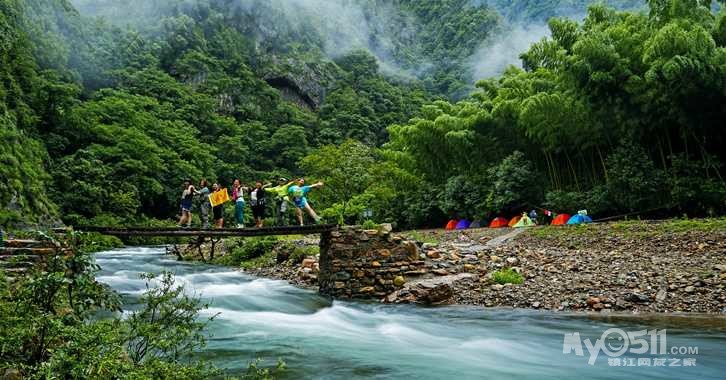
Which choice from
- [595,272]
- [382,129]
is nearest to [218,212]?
[595,272]

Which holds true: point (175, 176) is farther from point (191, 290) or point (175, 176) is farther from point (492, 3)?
point (492, 3)

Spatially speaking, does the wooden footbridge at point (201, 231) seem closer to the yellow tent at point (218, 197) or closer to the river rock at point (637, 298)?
the yellow tent at point (218, 197)

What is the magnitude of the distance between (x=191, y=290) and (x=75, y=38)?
65.3 metres

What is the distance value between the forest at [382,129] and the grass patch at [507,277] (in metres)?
5.33

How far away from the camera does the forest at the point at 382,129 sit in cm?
1914

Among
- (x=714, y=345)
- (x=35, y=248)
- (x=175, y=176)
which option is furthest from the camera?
(x=175, y=176)

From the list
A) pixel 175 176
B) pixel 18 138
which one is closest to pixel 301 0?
pixel 175 176

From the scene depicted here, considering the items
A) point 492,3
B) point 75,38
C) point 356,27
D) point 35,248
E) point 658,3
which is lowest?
point 35,248

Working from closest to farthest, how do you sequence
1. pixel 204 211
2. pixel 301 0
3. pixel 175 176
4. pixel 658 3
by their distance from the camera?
pixel 204 211 → pixel 658 3 → pixel 175 176 → pixel 301 0

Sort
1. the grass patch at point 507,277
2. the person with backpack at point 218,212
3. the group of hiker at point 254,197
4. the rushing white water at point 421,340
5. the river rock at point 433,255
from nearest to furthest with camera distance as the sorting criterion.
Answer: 1. the rushing white water at point 421,340
2. the grass patch at point 507,277
3. the river rock at point 433,255
4. the group of hiker at point 254,197
5. the person with backpack at point 218,212

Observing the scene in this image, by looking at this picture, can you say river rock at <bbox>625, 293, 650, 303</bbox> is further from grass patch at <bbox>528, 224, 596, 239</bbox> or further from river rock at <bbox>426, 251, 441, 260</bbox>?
grass patch at <bbox>528, 224, 596, 239</bbox>

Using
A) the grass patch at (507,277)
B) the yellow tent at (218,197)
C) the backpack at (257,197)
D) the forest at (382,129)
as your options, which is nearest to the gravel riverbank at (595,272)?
the grass patch at (507,277)

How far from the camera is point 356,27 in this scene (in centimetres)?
15488

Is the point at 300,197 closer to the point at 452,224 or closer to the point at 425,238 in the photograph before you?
the point at 425,238
